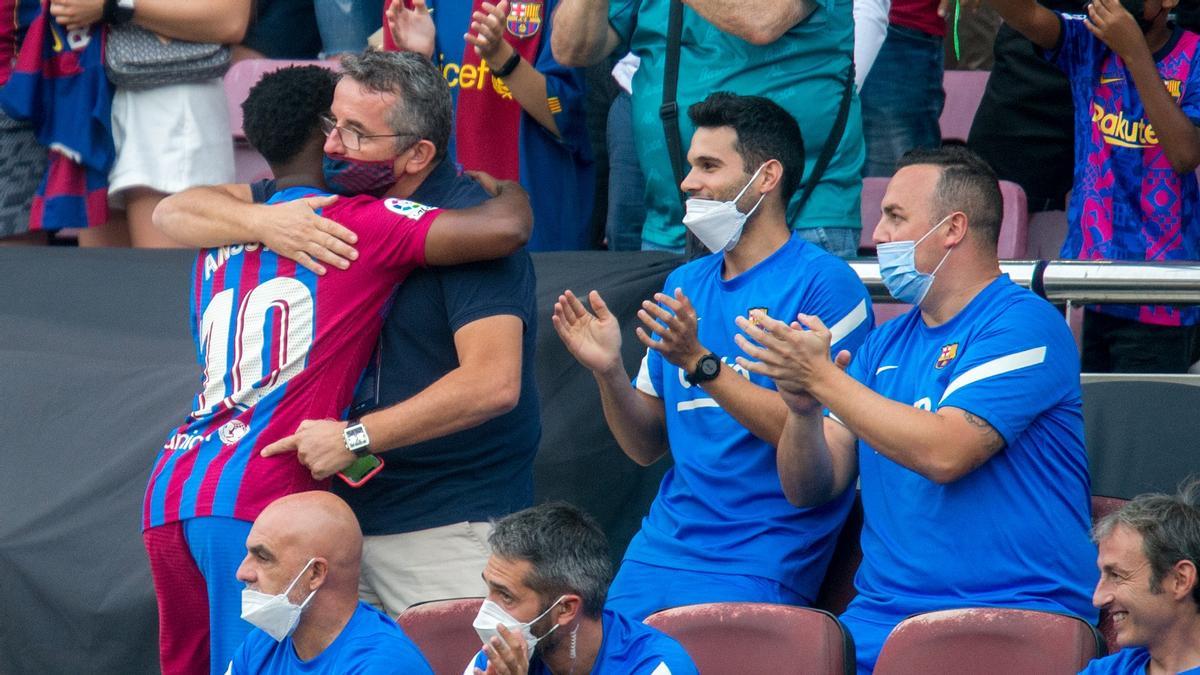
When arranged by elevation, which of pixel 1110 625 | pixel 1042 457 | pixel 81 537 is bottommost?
pixel 81 537

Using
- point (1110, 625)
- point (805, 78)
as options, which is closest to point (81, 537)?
point (805, 78)

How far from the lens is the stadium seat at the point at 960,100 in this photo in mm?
7332

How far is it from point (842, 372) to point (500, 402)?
756 mm

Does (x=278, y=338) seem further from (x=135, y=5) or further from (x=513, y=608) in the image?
(x=135, y=5)

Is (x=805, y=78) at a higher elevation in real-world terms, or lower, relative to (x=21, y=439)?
higher

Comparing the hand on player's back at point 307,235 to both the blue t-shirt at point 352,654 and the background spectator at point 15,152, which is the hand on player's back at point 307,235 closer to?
the blue t-shirt at point 352,654

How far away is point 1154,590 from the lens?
140 inches

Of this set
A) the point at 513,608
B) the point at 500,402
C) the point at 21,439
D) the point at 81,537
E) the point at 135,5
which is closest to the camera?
the point at 513,608

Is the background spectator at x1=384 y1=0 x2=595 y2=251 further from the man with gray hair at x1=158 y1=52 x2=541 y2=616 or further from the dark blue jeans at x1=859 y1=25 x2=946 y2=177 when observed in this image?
the man with gray hair at x1=158 y1=52 x2=541 y2=616

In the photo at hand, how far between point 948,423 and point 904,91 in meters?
2.81

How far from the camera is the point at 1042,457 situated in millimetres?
4043

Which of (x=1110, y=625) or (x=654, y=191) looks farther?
(x=654, y=191)

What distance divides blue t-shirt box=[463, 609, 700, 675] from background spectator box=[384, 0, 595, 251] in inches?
100

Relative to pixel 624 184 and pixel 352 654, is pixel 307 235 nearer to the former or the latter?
pixel 352 654
